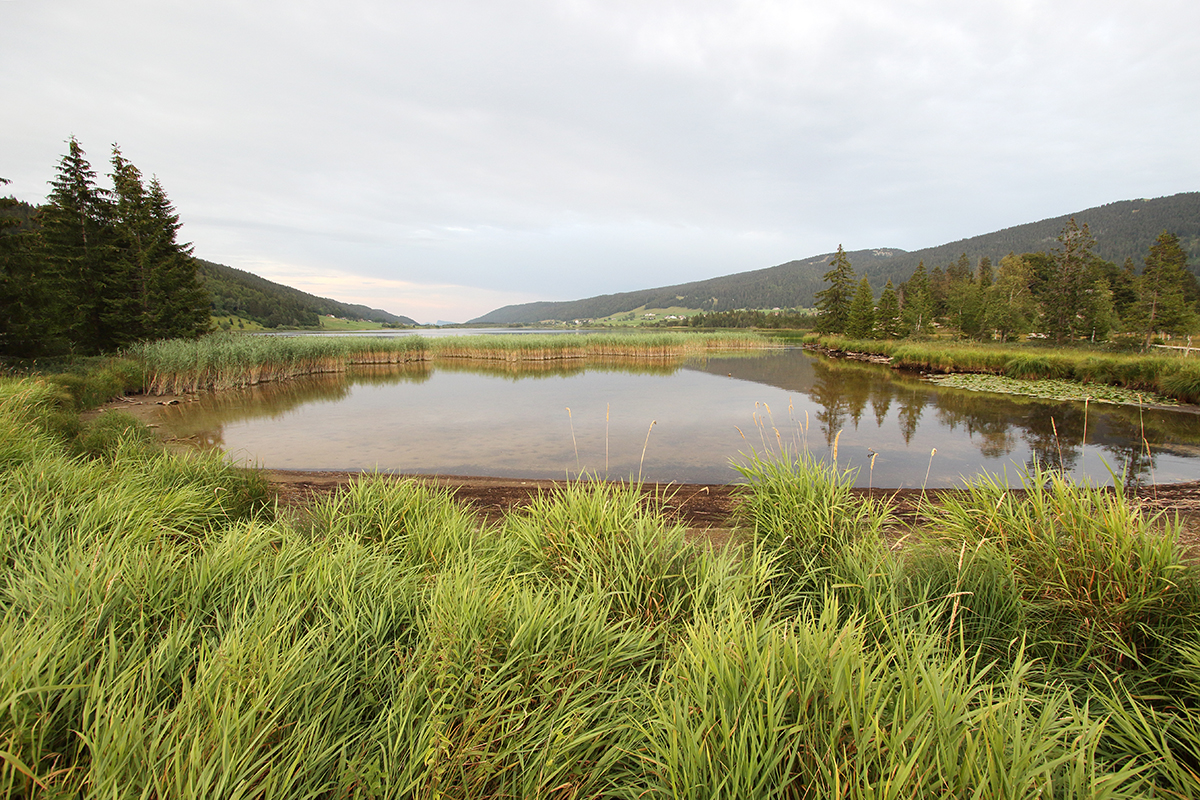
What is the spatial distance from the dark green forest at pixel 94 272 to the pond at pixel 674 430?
4627mm

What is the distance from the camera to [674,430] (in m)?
11.4

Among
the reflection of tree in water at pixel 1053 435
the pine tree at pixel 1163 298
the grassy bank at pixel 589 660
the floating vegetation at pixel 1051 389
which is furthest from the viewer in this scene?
the pine tree at pixel 1163 298

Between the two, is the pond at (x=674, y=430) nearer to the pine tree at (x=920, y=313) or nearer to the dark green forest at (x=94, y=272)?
the dark green forest at (x=94, y=272)

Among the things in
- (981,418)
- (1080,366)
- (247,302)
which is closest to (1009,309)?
(1080,366)

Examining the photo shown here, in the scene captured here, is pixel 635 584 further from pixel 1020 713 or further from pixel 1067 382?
pixel 1067 382

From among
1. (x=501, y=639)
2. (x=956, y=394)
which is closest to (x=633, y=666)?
(x=501, y=639)

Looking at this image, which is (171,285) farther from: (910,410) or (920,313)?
(920,313)

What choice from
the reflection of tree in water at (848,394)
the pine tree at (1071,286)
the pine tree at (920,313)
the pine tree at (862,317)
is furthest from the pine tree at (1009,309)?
the reflection of tree in water at (848,394)

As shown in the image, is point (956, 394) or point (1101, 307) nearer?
point (956, 394)

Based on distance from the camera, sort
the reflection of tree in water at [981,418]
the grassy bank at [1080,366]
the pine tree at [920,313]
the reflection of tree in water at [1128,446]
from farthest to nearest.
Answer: the pine tree at [920,313]
the grassy bank at [1080,366]
the reflection of tree in water at [981,418]
the reflection of tree in water at [1128,446]

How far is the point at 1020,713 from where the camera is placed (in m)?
1.38

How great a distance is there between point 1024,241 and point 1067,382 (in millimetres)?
152336

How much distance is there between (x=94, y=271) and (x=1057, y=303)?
168ft

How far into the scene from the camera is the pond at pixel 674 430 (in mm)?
8430
